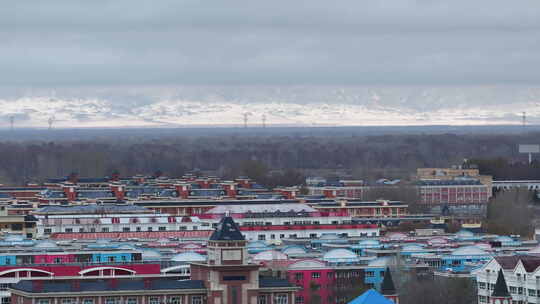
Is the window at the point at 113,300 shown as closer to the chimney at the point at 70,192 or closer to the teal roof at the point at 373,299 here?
the teal roof at the point at 373,299

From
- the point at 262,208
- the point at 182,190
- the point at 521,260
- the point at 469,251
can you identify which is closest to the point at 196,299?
the point at 521,260

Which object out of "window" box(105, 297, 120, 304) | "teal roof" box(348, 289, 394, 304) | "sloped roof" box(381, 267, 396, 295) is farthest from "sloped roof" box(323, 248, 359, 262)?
"teal roof" box(348, 289, 394, 304)

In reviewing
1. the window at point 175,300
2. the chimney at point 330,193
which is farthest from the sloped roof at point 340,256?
the chimney at point 330,193

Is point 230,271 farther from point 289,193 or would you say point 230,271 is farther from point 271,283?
point 289,193

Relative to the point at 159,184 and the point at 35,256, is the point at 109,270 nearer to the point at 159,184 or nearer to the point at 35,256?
the point at 35,256

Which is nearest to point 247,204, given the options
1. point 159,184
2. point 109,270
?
point 159,184
